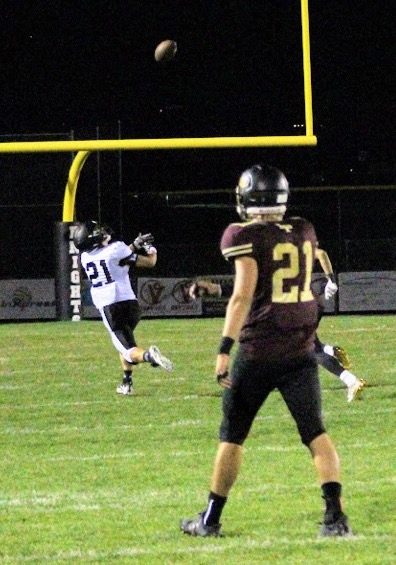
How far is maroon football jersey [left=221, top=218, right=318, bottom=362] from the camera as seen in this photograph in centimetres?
603

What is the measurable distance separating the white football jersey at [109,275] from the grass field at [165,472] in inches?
35.1

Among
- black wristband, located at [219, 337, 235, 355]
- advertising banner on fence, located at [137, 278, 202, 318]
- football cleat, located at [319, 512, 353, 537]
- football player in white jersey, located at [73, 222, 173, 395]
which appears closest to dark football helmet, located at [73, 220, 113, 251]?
football player in white jersey, located at [73, 222, 173, 395]

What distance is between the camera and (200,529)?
624 centimetres

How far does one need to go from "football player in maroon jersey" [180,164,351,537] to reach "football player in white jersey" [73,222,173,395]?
264 inches

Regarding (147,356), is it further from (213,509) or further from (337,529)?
(337,529)

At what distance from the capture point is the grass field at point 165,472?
605cm

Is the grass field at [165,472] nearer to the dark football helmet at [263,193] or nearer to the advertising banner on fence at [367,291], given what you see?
the dark football helmet at [263,193]

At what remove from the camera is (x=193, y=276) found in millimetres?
26859

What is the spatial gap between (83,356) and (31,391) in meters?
3.90

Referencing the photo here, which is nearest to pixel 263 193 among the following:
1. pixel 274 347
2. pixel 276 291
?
pixel 276 291

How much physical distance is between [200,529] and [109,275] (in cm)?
701

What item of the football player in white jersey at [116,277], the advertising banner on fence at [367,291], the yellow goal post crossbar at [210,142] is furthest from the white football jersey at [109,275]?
the advertising banner on fence at [367,291]

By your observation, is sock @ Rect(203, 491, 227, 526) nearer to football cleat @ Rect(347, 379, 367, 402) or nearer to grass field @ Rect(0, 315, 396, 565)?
grass field @ Rect(0, 315, 396, 565)

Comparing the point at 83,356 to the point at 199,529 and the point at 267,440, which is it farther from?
the point at 199,529
